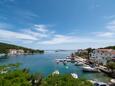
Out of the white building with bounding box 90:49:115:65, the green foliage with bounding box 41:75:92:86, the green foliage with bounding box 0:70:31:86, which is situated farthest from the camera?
the white building with bounding box 90:49:115:65

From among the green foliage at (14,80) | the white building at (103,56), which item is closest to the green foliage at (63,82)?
the green foliage at (14,80)

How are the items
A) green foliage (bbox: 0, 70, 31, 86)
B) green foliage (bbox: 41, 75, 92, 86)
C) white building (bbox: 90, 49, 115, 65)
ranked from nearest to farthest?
green foliage (bbox: 0, 70, 31, 86)
green foliage (bbox: 41, 75, 92, 86)
white building (bbox: 90, 49, 115, 65)

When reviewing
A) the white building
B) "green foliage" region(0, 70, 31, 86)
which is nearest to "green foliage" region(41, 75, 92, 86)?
"green foliage" region(0, 70, 31, 86)

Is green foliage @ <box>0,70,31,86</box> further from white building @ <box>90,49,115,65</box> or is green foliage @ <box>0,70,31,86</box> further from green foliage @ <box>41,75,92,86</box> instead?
white building @ <box>90,49,115,65</box>

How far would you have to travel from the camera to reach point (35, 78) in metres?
23.5

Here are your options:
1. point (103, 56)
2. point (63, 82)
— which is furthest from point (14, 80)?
point (103, 56)

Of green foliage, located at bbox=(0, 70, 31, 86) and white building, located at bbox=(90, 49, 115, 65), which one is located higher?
white building, located at bbox=(90, 49, 115, 65)

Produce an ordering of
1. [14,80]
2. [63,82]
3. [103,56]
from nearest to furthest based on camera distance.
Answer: [63,82]
[14,80]
[103,56]

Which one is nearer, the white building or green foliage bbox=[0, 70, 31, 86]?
green foliage bbox=[0, 70, 31, 86]

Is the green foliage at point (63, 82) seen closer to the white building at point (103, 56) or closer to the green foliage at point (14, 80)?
the green foliage at point (14, 80)

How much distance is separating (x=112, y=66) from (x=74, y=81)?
40.7 metres

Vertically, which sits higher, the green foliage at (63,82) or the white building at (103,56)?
the white building at (103,56)

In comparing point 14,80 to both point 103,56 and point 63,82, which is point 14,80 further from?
point 103,56

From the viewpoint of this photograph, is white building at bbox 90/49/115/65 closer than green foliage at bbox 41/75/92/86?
No
